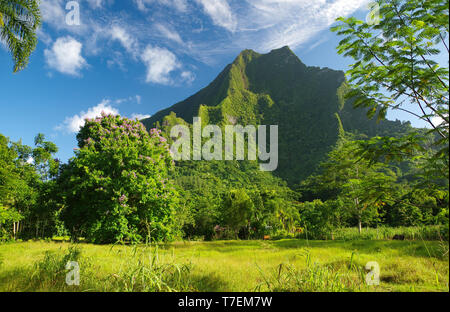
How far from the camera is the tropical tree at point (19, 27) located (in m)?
9.59

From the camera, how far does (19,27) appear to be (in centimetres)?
986

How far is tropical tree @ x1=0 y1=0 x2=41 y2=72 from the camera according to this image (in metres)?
9.59

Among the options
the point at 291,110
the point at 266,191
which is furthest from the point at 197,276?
the point at 291,110

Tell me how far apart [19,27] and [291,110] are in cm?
14915

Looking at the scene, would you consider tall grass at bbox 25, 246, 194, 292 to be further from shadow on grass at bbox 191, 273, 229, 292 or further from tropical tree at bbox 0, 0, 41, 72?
tropical tree at bbox 0, 0, 41, 72

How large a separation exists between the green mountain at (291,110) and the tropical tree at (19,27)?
75801mm

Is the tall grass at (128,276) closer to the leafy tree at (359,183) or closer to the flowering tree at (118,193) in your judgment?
the leafy tree at (359,183)

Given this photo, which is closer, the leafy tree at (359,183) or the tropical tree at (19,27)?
the leafy tree at (359,183)

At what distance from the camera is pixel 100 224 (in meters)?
11.5

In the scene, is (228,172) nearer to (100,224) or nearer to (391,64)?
(100,224)

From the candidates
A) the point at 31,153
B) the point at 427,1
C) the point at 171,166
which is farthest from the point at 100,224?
the point at 31,153

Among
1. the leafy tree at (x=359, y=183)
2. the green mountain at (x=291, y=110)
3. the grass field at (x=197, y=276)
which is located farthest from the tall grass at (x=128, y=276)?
the green mountain at (x=291, y=110)

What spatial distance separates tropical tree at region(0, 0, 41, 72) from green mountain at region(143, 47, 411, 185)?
75801 millimetres

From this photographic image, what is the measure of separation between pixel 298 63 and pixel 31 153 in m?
203
